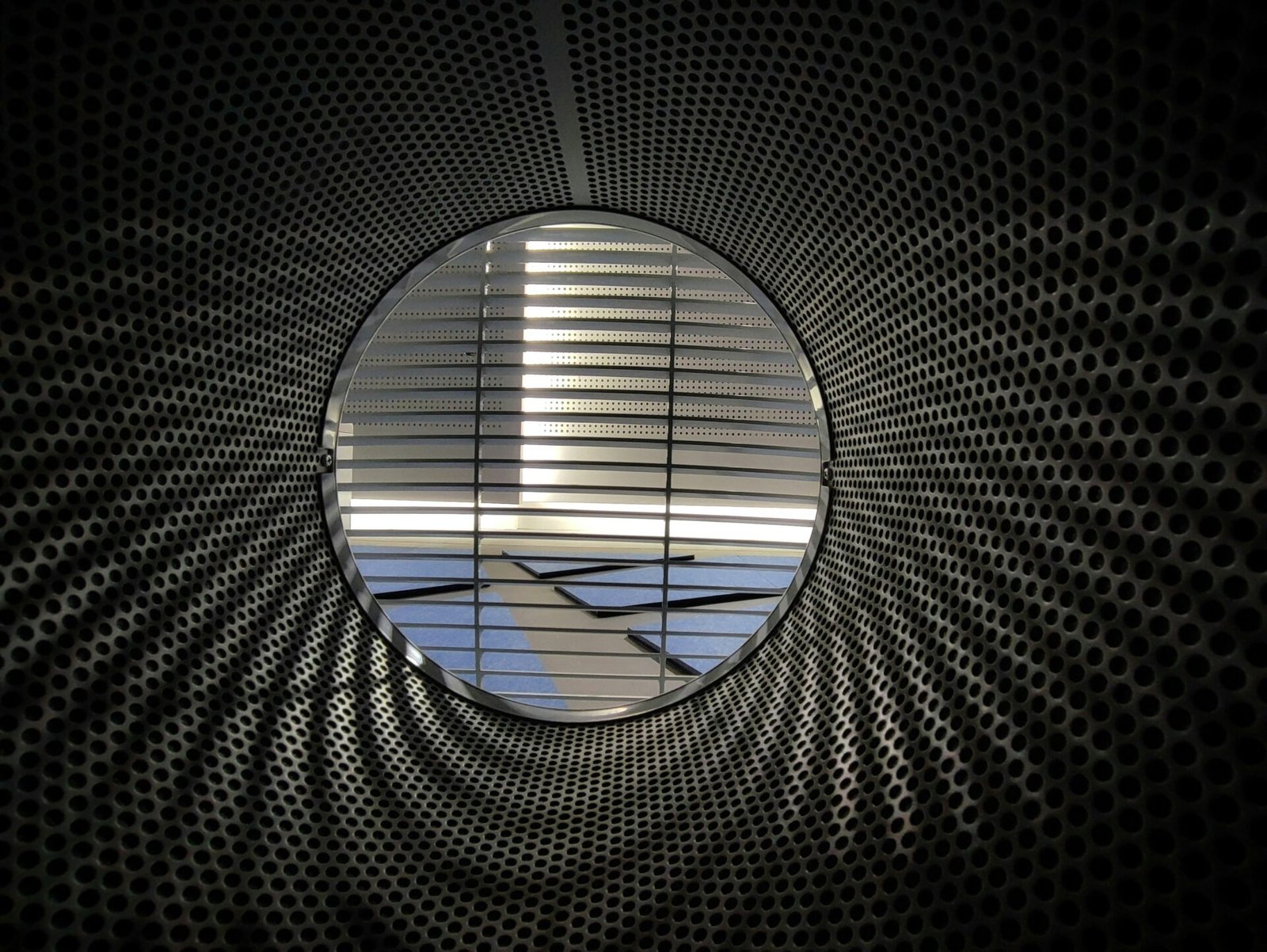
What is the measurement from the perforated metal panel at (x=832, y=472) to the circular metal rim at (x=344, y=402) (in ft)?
0.58

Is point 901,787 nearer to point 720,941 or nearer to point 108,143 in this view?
point 720,941

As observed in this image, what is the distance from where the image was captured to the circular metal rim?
445 cm

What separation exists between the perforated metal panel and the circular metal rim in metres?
0.18

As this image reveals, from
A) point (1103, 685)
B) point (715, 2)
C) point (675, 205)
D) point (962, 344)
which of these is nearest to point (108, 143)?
point (715, 2)

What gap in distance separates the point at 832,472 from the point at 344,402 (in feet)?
9.60

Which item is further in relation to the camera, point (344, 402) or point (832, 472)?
point (344, 402)

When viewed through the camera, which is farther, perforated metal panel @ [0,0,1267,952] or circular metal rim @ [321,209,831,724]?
circular metal rim @ [321,209,831,724]

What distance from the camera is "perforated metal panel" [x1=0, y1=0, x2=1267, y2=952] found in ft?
6.34

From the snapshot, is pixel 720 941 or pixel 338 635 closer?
pixel 720 941

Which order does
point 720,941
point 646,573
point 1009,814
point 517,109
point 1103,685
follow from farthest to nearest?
point 646,573 < point 517,109 < point 720,941 < point 1009,814 < point 1103,685

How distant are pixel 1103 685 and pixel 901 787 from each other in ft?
3.23

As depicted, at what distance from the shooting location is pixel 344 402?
456 cm

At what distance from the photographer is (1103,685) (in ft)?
7.00

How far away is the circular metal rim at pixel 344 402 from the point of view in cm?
445
